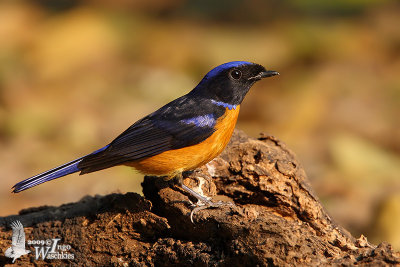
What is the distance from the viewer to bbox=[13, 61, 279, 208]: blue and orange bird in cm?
462

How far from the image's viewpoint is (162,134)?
15.7 feet

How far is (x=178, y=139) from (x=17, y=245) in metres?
1.47

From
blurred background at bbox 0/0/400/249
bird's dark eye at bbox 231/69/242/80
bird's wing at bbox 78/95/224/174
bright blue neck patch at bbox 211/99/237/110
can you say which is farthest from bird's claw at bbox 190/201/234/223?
blurred background at bbox 0/0/400/249

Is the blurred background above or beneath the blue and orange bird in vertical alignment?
above

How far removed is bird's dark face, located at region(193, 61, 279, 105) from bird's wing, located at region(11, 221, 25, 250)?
1877 mm

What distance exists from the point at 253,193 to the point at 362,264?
4.26 feet

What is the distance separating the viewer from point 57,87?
34.4 feet

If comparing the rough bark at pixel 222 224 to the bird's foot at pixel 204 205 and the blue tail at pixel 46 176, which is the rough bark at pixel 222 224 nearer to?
the bird's foot at pixel 204 205

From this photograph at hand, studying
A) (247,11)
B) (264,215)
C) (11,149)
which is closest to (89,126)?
(11,149)

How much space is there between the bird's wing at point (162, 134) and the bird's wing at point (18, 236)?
2.14 ft

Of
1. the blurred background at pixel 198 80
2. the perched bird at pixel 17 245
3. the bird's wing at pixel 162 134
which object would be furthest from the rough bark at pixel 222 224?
the blurred background at pixel 198 80

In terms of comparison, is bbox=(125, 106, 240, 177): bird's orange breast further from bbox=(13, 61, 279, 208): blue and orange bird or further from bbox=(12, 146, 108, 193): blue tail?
bbox=(12, 146, 108, 193): blue tail

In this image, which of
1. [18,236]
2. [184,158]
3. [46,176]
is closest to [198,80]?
[184,158]

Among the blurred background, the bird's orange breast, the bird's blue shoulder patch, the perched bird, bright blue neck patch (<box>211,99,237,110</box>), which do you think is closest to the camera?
the perched bird
